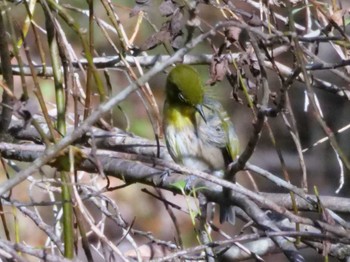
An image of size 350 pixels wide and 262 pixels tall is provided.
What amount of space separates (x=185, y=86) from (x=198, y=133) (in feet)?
1.28

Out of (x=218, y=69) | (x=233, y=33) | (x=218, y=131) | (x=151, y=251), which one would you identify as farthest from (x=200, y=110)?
(x=233, y=33)

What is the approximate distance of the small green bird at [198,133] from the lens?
3867mm

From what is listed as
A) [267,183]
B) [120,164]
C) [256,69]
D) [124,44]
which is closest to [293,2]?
[256,69]

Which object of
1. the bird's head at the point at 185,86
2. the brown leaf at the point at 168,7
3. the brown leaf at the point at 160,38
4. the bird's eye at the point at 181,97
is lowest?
the bird's eye at the point at 181,97

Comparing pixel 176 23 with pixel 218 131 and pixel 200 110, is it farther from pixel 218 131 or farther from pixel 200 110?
pixel 218 131

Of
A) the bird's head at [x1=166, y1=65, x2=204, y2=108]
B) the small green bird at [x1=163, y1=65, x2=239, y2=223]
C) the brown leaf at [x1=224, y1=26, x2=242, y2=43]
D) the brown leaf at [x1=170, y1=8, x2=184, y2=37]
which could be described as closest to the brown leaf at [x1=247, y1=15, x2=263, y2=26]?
the brown leaf at [x1=224, y1=26, x2=242, y2=43]

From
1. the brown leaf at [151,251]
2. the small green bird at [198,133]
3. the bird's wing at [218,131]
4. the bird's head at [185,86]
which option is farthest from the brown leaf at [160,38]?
the bird's wing at [218,131]

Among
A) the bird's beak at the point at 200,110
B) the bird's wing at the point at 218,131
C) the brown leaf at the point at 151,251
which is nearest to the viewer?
the brown leaf at the point at 151,251

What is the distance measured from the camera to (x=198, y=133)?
13.2 feet

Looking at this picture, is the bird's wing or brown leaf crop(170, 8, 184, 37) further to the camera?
the bird's wing

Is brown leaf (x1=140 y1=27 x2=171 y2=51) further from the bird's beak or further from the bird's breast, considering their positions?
the bird's breast

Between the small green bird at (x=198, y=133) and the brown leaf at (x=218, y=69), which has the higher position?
the brown leaf at (x=218, y=69)

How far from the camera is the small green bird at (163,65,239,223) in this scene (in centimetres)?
387

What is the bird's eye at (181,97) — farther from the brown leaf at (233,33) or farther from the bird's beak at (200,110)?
the brown leaf at (233,33)
